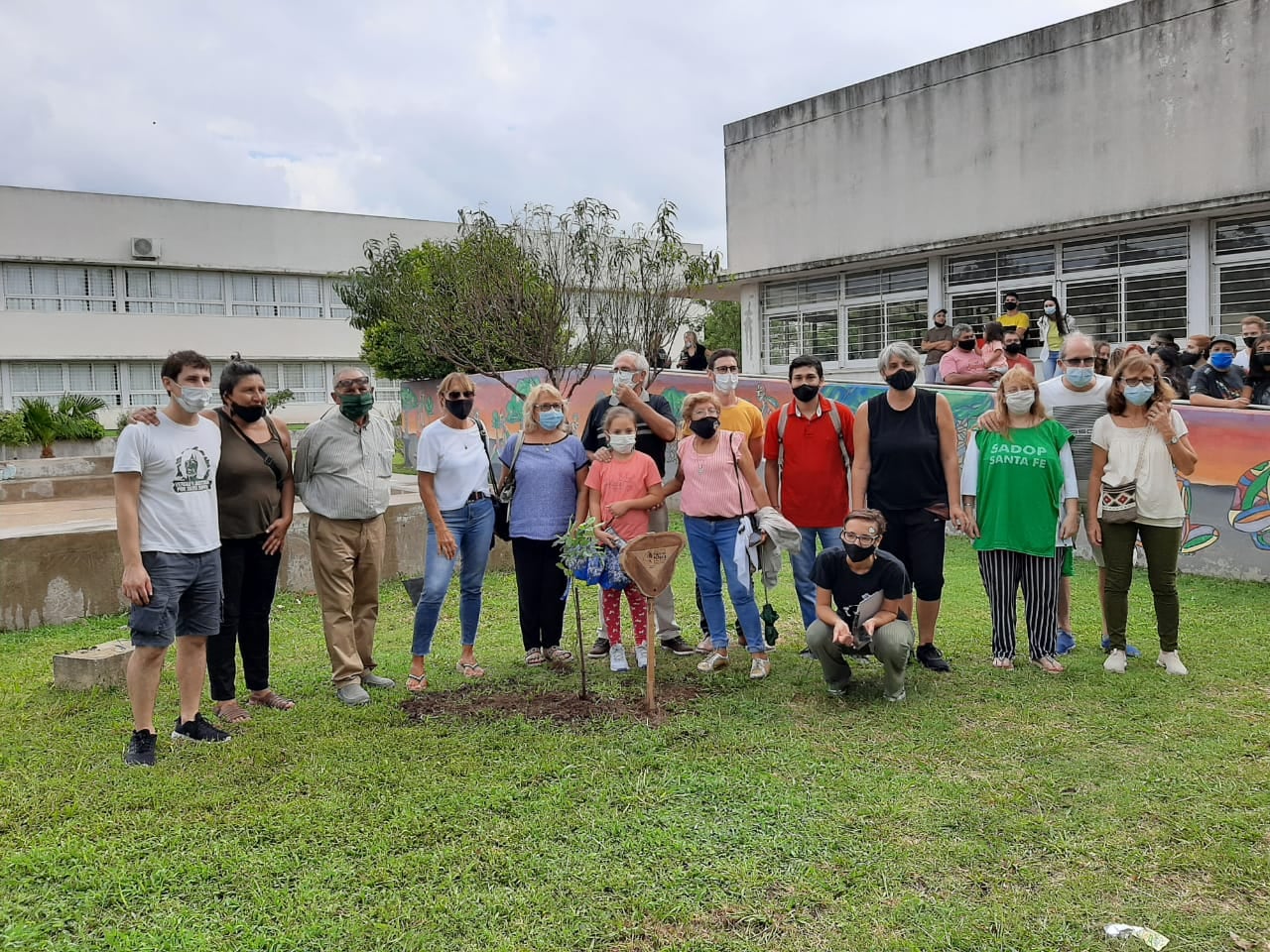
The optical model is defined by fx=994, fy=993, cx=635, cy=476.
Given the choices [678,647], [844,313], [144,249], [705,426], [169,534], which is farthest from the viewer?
[144,249]

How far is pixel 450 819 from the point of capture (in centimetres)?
402

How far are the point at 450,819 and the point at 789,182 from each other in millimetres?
17485

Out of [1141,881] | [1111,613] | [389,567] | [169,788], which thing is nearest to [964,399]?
[1111,613]

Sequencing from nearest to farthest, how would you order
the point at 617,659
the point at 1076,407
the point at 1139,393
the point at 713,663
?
the point at 1139,393 → the point at 713,663 → the point at 617,659 → the point at 1076,407

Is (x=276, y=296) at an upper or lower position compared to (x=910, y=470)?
upper

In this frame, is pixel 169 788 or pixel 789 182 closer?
pixel 169 788

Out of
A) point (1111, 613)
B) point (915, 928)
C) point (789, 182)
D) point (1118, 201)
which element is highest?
point (789, 182)

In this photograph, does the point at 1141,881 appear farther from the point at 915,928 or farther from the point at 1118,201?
the point at 1118,201

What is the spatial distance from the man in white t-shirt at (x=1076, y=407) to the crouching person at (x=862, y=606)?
155cm

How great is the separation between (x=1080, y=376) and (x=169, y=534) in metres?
5.36

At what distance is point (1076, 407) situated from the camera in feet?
21.3

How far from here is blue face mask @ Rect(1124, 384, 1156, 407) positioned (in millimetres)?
5844

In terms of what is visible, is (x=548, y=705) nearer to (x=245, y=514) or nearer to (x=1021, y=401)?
(x=245, y=514)

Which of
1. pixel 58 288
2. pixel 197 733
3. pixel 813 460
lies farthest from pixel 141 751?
pixel 58 288
